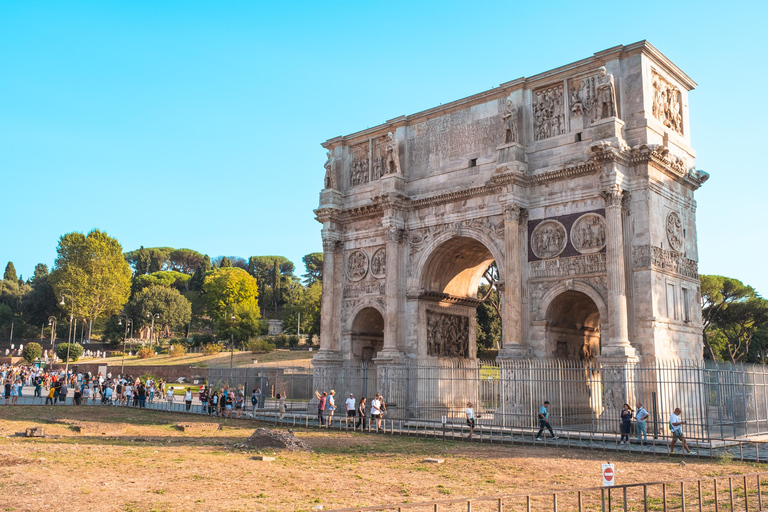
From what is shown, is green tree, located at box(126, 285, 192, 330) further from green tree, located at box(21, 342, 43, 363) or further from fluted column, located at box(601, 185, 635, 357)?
fluted column, located at box(601, 185, 635, 357)

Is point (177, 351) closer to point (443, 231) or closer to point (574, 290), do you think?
point (443, 231)

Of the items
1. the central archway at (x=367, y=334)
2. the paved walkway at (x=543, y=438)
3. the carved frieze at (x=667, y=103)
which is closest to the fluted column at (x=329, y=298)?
the central archway at (x=367, y=334)

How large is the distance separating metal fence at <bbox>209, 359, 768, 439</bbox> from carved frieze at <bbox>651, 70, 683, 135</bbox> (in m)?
8.17

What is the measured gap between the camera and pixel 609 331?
2114 cm

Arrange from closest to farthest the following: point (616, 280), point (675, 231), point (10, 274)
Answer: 1. point (616, 280)
2. point (675, 231)
3. point (10, 274)

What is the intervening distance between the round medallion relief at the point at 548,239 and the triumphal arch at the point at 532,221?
4 centimetres

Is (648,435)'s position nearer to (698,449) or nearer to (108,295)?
(698,449)

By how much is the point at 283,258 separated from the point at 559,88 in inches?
4286

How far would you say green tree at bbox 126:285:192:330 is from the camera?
276 feet

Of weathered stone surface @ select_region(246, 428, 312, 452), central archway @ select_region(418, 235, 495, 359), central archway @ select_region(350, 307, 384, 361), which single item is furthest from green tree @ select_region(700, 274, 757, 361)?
weathered stone surface @ select_region(246, 428, 312, 452)

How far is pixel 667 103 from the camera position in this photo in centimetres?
2386

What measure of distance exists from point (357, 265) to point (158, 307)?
6130 centimetres

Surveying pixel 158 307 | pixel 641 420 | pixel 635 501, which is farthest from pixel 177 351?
pixel 635 501

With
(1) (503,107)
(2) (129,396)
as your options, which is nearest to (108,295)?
(2) (129,396)
